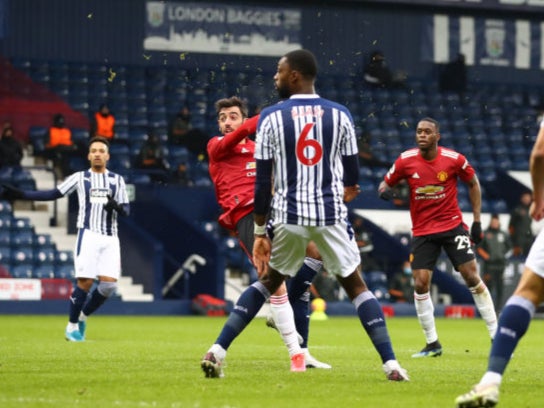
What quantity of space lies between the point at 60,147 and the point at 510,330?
66.6 feet

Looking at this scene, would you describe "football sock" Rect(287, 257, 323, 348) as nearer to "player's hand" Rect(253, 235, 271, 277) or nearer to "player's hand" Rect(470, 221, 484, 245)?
"player's hand" Rect(253, 235, 271, 277)

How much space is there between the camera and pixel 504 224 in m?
29.7

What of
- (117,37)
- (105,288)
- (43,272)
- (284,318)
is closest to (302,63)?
(284,318)

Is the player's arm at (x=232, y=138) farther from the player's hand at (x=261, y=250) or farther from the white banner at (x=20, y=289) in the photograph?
the white banner at (x=20, y=289)

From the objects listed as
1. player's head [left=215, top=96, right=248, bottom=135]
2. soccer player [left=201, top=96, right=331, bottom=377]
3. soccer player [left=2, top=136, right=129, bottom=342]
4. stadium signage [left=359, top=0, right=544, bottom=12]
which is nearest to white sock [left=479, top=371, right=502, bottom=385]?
soccer player [left=201, top=96, right=331, bottom=377]

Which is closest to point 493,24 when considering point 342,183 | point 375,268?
point 375,268

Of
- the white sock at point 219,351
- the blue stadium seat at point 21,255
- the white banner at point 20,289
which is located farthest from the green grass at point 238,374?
the blue stadium seat at point 21,255

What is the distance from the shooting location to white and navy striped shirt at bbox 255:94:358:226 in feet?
28.1

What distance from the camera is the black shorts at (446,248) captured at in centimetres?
1295

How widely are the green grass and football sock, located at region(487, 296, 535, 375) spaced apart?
57cm

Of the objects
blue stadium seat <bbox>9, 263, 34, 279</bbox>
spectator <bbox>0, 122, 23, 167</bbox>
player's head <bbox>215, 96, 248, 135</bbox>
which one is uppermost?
player's head <bbox>215, 96, 248, 135</bbox>

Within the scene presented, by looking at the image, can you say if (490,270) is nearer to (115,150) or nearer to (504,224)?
(504,224)

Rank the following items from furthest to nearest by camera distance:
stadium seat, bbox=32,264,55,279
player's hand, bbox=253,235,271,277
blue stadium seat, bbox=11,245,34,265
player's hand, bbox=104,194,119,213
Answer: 1. blue stadium seat, bbox=11,245,34,265
2. stadium seat, bbox=32,264,55,279
3. player's hand, bbox=104,194,119,213
4. player's hand, bbox=253,235,271,277

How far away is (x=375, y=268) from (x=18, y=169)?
717 centimetres
